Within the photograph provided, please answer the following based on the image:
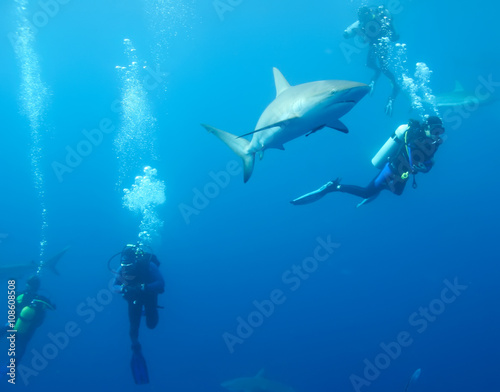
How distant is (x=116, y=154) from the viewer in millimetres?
66250

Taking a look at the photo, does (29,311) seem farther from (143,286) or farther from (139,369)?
(143,286)

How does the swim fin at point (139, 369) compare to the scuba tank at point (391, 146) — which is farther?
the swim fin at point (139, 369)

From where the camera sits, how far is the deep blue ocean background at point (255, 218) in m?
27.9

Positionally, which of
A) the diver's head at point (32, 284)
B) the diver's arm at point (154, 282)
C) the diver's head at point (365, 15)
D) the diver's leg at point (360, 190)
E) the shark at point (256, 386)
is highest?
the diver's head at point (365, 15)

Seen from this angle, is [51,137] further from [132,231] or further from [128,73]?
[132,231]

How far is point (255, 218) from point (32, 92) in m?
82.6

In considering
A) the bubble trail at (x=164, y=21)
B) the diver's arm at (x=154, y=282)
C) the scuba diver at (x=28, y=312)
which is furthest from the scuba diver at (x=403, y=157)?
the bubble trail at (x=164, y=21)

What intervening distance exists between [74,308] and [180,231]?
15.6 meters

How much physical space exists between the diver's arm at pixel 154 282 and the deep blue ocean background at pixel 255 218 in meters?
16.1

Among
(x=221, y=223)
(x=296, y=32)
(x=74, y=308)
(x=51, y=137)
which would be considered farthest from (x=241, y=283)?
(x=51, y=137)

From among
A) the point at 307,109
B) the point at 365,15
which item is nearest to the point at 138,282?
the point at 307,109

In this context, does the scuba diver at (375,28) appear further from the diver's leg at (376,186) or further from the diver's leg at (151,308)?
the diver's leg at (151,308)

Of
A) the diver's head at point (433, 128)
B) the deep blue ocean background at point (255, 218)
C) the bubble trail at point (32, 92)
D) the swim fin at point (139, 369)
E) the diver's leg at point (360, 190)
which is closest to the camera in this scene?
the diver's head at point (433, 128)

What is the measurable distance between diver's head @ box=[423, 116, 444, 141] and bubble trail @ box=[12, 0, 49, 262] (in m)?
40.5
